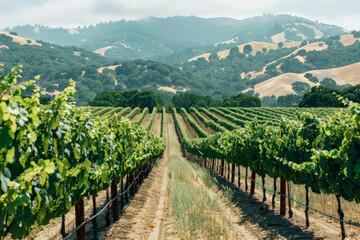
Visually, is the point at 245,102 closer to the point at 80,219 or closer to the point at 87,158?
the point at 87,158

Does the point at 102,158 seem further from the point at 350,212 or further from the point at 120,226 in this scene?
the point at 350,212

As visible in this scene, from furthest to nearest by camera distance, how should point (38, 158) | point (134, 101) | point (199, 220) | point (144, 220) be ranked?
point (134, 101) < point (144, 220) < point (199, 220) < point (38, 158)

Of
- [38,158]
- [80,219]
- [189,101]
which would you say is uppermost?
[189,101]

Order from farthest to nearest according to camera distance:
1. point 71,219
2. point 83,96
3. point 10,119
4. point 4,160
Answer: point 83,96
point 71,219
point 4,160
point 10,119

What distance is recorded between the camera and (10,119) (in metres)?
3.70

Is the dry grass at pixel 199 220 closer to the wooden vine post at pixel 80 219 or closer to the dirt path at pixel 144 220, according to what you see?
the dirt path at pixel 144 220

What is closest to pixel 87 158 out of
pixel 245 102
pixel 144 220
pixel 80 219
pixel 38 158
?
pixel 80 219

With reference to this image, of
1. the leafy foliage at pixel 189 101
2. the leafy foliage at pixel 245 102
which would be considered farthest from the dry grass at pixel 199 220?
the leafy foliage at pixel 189 101

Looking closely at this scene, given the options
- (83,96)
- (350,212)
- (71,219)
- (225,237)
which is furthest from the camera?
(83,96)

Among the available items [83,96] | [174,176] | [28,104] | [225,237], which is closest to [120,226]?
[225,237]

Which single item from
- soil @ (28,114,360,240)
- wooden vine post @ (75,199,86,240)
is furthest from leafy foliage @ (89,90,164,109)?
wooden vine post @ (75,199,86,240)

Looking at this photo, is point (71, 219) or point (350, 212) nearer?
point (350, 212)

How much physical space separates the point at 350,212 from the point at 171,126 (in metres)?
79.4

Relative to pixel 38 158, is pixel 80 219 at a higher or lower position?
lower
